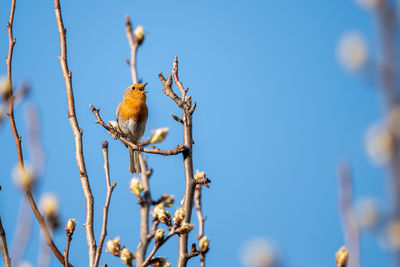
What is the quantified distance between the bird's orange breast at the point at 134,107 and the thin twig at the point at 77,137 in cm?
430

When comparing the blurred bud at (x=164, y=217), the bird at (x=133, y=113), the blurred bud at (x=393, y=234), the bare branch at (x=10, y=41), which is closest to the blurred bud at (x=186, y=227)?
the blurred bud at (x=164, y=217)

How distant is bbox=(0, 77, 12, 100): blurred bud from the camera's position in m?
2.12

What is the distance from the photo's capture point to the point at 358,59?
Result: 93cm

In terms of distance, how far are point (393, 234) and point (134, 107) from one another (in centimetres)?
624

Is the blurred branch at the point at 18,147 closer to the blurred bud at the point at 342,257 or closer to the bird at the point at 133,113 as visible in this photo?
the blurred bud at the point at 342,257

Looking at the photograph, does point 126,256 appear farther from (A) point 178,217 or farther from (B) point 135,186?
(B) point 135,186

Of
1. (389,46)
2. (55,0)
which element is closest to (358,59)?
(389,46)

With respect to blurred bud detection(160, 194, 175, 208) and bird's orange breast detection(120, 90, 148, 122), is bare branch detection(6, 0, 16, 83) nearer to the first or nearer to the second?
blurred bud detection(160, 194, 175, 208)

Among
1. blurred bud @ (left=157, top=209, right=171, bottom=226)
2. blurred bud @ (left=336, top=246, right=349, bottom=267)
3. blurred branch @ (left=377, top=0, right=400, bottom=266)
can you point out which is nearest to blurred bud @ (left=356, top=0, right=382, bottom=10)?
blurred branch @ (left=377, top=0, right=400, bottom=266)

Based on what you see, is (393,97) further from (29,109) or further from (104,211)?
(104,211)

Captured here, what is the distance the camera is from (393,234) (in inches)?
32.4

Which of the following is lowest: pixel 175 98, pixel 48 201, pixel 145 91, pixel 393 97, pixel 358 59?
pixel 393 97

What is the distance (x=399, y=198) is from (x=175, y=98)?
184 cm

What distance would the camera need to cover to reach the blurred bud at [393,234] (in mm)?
793
